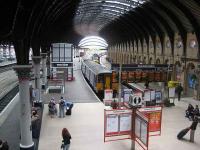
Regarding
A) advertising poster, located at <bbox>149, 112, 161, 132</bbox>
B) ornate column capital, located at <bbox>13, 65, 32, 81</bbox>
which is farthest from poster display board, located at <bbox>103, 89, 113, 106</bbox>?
ornate column capital, located at <bbox>13, 65, 32, 81</bbox>

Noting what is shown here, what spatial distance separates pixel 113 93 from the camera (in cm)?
2888

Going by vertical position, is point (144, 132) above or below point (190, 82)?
below

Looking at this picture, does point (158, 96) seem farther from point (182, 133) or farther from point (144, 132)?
point (144, 132)

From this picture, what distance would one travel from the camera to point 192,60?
30.4 meters

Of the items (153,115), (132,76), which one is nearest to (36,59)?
(132,76)

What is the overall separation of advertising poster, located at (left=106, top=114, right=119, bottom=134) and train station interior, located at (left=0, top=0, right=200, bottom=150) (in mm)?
50

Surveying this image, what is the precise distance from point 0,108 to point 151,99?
42.6ft

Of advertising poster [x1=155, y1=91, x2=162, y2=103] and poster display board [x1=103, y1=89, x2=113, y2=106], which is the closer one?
advertising poster [x1=155, y1=91, x2=162, y2=103]

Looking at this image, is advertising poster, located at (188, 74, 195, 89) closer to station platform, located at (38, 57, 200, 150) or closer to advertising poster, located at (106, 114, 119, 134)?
station platform, located at (38, 57, 200, 150)

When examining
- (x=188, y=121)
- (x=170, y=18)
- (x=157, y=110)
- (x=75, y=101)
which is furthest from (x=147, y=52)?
(x=157, y=110)

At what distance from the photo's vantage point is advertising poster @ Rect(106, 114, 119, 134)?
13.8 meters

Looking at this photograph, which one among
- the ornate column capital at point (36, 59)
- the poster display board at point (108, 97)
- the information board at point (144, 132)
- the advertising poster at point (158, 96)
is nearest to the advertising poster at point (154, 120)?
the information board at point (144, 132)

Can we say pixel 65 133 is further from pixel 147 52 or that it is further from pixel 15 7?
pixel 147 52

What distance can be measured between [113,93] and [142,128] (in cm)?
1573
